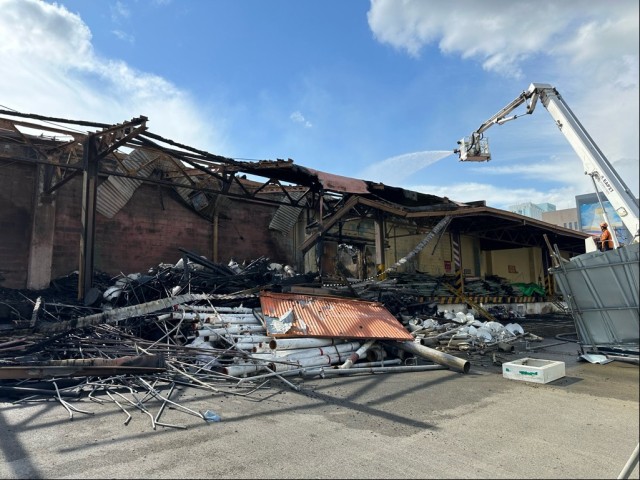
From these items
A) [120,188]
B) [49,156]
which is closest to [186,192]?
[120,188]

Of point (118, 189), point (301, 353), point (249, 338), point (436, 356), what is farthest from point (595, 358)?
point (118, 189)

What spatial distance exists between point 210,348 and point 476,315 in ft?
37.9

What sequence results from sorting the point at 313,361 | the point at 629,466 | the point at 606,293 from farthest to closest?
the point at 313,361 < the point at 606,293 < the point at 629,466

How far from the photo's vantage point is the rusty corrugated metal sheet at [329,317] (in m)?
7.85

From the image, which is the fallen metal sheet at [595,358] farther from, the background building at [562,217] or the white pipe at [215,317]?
the background building at [562,217]

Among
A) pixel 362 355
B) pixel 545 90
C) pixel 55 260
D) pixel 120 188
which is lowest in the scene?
pixel 362 355

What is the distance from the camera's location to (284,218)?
56.4 feet

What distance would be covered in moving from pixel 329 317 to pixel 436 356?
88.1 inches

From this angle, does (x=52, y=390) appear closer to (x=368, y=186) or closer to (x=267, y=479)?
(x=267, y=479)

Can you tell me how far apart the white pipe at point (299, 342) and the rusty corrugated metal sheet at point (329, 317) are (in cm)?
8

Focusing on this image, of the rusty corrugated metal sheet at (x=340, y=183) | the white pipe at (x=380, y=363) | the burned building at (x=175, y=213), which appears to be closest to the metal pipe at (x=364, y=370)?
the white pipe at (x=380, y=363)

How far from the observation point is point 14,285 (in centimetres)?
1145

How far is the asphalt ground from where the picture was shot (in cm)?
320

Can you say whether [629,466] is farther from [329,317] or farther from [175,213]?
[175,213]
